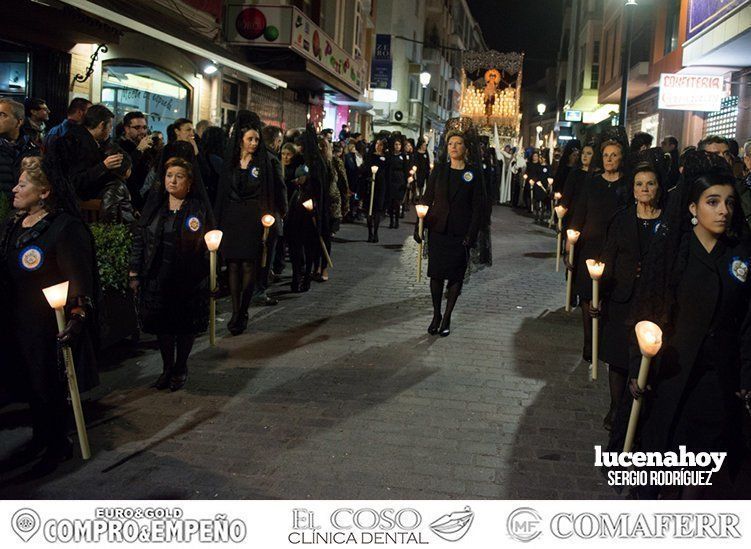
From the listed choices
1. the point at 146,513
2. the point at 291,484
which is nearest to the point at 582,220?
the point at 291,484

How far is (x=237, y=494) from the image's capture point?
4.26 m

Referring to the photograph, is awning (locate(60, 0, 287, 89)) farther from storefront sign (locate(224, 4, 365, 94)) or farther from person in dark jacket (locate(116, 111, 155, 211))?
storefront sign (locate(224, 4, 365, 94))

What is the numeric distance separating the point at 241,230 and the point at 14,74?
5.60 metres

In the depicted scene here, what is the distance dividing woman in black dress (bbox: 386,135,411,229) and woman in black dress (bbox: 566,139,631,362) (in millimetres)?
10576

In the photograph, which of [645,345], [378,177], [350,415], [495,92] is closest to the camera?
[645,345]

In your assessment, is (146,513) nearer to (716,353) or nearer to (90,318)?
(90,318)

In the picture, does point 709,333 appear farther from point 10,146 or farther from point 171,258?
point 10,146

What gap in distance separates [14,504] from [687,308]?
11.3ft

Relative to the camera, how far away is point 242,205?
803cm

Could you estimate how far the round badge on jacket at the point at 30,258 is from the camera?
4441 mm

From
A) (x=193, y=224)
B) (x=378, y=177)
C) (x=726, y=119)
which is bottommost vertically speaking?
(x=193, y=224)

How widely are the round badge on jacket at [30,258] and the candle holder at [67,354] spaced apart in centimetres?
21

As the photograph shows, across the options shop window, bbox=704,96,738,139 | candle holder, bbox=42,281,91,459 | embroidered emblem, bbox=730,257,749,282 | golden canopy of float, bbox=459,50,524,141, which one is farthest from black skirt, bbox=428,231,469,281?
golden canopy of float, bbox=459,50,524,141

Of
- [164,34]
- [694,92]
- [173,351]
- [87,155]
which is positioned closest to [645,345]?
[173,351]
